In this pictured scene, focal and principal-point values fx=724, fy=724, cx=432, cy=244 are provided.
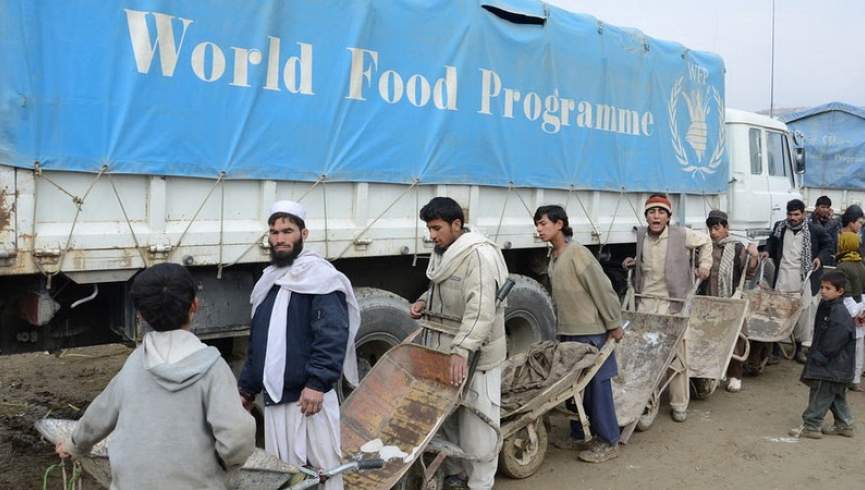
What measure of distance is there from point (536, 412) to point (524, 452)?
34 cm

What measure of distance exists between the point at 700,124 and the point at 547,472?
15.4ft

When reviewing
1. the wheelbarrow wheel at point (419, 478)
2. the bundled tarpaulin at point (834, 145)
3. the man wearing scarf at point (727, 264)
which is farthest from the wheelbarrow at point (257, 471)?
the bundled tarpaulin at point (834, 145)

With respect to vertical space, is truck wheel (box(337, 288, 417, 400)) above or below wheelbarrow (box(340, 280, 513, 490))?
→ above

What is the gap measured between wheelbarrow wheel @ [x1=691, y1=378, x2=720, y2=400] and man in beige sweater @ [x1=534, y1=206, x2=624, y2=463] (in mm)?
1616

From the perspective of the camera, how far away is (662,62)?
7066 millimetres

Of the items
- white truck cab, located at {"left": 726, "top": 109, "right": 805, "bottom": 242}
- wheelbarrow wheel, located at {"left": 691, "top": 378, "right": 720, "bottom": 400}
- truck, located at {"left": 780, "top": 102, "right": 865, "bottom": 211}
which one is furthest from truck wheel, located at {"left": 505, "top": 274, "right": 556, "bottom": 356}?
truck, located at {"left": 780, "top": 102, "right": 865, "bottom": 211}

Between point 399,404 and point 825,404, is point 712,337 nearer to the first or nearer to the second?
point 825,404

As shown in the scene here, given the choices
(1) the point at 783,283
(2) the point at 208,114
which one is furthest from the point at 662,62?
(2) the point at 208,114

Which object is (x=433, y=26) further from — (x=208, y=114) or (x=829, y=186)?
(x=829, y=186)

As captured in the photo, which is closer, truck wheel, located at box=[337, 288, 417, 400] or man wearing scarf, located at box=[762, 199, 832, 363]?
truck wheel, located at box=[337, 288, 417, 400]

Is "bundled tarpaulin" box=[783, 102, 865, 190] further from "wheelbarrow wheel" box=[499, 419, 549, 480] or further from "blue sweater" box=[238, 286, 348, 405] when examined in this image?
"blue sweater" box=[238, 286, 348, 405]

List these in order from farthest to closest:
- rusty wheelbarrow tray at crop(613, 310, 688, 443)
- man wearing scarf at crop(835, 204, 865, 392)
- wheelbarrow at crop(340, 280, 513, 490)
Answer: man wearing scarf at crop(835, 204, 865, 392) < rusty wheelbarrow tray at crop(613, 310, 688, 443) < wheelbarrow at crop(340, 280, 513, 490)

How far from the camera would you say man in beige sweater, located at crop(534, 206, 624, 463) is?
14.7 feet

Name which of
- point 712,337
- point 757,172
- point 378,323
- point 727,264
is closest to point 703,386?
point 712,337
